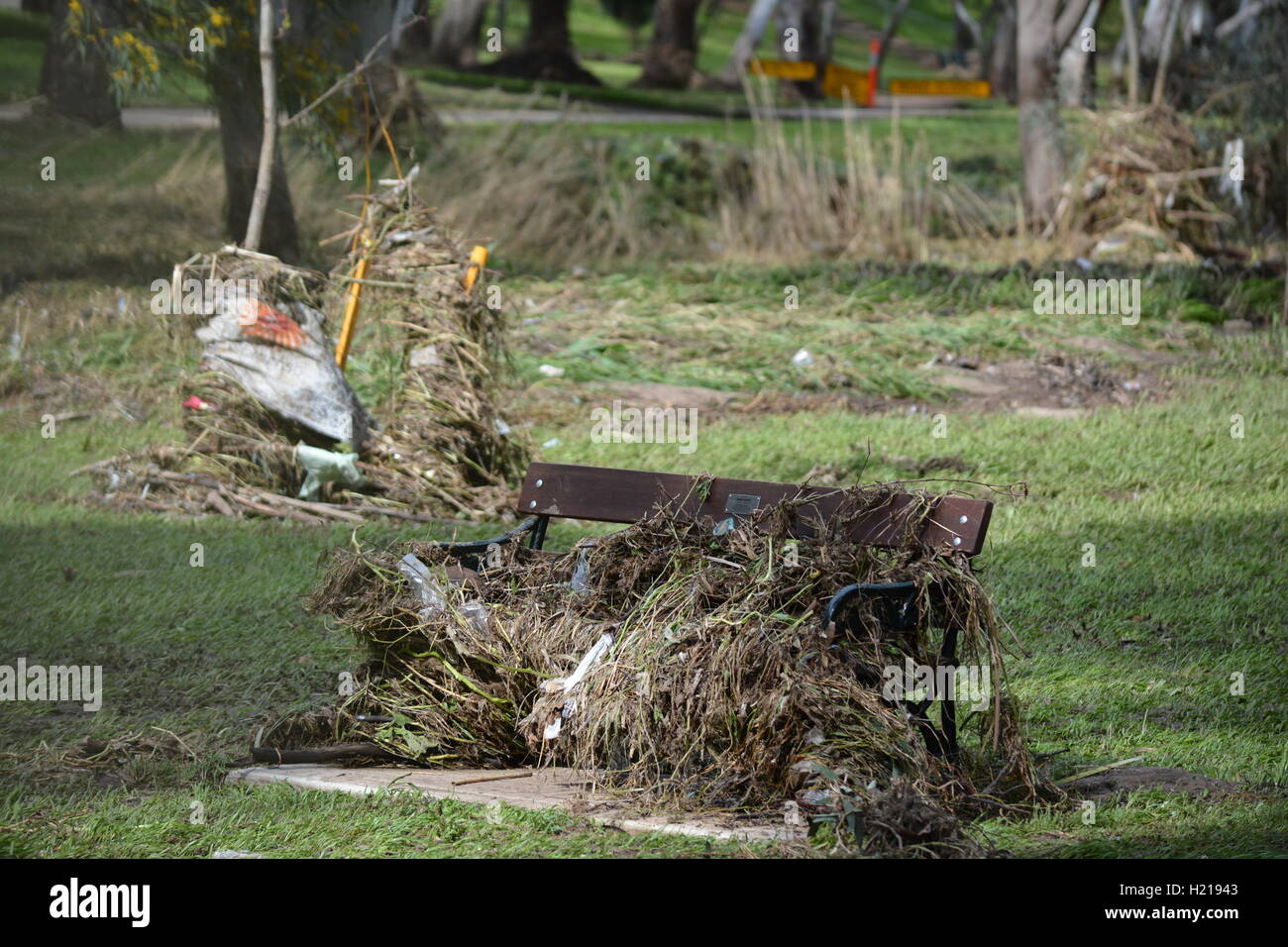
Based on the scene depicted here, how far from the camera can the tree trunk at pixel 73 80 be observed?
1354 centimetres

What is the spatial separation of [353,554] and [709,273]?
376 inches

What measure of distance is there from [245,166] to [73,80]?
1.87 meters

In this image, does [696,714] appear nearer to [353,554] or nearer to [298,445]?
[353,554]

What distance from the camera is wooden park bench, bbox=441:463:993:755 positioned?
→ 13.2ft

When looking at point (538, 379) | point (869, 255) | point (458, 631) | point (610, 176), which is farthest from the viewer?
point (610, 176)

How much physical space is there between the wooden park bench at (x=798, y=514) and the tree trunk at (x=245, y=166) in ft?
28.9

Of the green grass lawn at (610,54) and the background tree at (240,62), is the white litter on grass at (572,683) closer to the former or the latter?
the background tree at (240,62)

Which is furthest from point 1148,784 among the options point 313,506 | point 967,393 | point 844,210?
point 844,210

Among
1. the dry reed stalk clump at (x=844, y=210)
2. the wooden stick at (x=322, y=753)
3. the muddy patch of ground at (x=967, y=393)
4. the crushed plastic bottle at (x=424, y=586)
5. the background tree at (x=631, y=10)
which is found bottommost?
the wooden stick at (x=322, y=753)

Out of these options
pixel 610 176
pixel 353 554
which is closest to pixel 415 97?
pixel 610 176

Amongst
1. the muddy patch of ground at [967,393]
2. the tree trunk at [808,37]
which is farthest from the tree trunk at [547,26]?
the muddy patch of ground at [967,393]

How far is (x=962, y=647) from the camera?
164 inches

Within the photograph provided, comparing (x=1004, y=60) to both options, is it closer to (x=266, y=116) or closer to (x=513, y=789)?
(x=266, y=116)

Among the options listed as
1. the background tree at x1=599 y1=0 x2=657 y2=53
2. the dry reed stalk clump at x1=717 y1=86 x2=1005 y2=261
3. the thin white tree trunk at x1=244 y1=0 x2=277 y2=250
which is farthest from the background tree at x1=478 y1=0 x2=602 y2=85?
the thin white tree trunk at x1=244 y1=0 x2=277 y2=250
